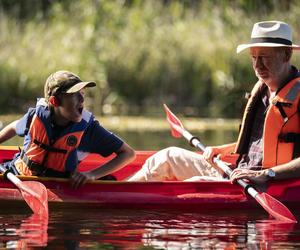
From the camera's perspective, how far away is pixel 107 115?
56.8ft

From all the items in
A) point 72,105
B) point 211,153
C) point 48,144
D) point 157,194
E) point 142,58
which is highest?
point 142,58

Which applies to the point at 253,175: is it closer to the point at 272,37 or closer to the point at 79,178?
the point at 272,37

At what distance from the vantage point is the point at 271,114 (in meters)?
8.23

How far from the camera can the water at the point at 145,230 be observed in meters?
7.21

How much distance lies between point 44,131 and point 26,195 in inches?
17.5

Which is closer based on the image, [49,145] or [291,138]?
[291,138]

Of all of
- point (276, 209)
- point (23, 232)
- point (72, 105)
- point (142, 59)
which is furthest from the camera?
point (142, 59)

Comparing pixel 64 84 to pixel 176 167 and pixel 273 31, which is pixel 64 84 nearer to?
pixel 176 167

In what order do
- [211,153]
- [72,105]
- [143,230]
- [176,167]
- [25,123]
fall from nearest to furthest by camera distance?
[143,230], [72,105], [25,123], [211,153], [176,167]

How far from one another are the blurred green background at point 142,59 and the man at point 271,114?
7748 mm

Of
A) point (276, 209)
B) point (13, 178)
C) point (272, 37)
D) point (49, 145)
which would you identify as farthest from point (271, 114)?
point (13, 178)

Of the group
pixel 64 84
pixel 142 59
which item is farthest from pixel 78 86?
pixel 142 59

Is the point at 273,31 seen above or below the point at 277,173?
above

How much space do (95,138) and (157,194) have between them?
0.57 m
